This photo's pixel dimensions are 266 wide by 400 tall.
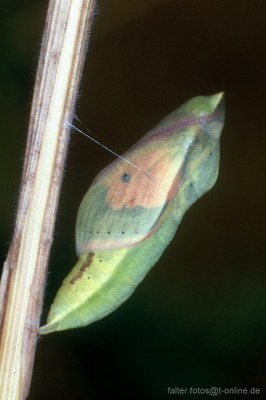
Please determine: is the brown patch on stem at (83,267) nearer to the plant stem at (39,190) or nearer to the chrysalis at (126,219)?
the chrysalis at (126,219)

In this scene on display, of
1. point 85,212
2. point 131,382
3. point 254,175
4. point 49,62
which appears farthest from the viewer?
point 254,175

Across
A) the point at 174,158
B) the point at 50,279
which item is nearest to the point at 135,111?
the point at 50,279

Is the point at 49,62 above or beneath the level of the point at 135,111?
beneath

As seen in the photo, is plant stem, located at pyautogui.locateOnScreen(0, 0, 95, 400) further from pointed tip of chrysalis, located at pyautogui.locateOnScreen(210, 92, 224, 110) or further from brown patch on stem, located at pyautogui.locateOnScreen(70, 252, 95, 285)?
pointed tip of chrysalis, located at pyautogui.locateOnScreen(210, 92, 224, 110)

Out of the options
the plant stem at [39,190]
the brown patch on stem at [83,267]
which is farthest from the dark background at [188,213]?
the plant stem at [39,190]

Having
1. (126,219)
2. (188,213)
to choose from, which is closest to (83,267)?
(126,219)

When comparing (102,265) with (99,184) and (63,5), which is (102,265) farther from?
(63,5)
